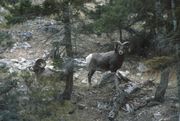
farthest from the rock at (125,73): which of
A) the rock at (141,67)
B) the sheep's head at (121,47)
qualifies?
the sheep's head at (121,47)

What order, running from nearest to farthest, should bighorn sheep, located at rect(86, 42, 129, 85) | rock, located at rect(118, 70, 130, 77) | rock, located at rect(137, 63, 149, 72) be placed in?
bighorn sheep, located at rect(86, 42, 129, 85) → rock, located at rect(118, 70, 130, 77) → rock, located at rect(137, 63, 149, 72)

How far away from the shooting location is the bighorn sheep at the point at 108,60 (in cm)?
1794

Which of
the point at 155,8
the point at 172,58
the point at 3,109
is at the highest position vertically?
the point at 155,8

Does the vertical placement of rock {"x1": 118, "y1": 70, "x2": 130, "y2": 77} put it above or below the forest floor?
above

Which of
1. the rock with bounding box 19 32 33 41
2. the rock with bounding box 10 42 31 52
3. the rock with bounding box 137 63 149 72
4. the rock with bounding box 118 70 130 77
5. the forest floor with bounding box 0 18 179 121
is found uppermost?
the rock with bounding box 19 32 33 41

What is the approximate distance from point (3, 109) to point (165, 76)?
5.77 m

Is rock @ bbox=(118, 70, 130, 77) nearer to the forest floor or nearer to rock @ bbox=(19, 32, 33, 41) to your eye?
the forest floor

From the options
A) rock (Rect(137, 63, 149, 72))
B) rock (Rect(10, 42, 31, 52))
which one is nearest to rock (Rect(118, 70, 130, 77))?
rock (Rect(137, 63, 149, 72))

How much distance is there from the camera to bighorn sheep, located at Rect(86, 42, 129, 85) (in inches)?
706

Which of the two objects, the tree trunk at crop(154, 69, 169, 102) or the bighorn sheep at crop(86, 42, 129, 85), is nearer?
the tree trunk at crop(154, 69, 169, 102)

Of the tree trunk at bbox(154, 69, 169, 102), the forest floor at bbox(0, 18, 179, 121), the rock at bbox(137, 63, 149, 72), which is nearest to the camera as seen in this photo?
the forest floor at bbox(0, 18, 179, 121)

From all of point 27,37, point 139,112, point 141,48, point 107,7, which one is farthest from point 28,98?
point 27,37

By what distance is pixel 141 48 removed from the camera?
21.8 metres

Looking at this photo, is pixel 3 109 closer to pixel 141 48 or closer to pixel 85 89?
pixel 85 89
